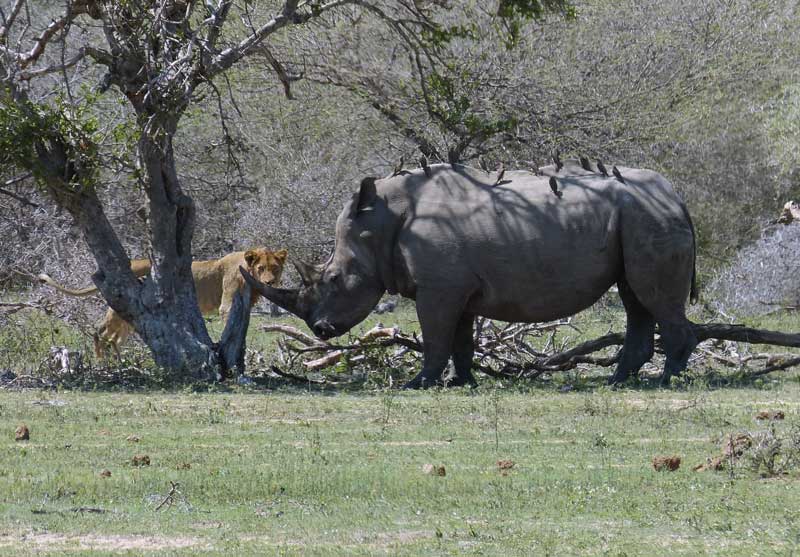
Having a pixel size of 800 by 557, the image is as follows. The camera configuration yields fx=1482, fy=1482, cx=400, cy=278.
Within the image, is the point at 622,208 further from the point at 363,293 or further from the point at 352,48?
the point at 352,48

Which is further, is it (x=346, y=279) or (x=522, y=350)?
(x=522, y=350)

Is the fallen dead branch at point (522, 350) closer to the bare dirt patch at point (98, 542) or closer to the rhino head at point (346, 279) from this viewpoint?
the rhino head at point (346, 279)

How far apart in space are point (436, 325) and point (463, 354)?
92 cm

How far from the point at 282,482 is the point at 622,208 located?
22.3ft

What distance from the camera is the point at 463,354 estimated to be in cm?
1541

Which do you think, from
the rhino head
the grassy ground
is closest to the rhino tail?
the grassy ground

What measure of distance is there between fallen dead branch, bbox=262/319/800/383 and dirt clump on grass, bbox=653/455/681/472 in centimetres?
658

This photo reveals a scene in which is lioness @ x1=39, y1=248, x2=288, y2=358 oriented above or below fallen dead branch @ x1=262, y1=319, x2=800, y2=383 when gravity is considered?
above

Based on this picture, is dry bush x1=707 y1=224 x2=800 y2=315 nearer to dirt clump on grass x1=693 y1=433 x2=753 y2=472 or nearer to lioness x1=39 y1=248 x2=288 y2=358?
lioness x1=39 y1=248 x2=288 y2=358

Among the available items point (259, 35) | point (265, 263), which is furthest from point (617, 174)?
point (265, 263)

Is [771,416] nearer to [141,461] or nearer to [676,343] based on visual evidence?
[676,343]

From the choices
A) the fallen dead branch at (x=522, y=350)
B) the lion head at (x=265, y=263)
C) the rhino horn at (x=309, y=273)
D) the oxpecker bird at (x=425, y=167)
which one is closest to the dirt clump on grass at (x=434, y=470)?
the oxpecker bird at (x=425, y=167)

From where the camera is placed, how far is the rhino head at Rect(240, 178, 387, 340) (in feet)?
49.1

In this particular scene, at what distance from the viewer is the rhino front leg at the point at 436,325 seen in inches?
573
